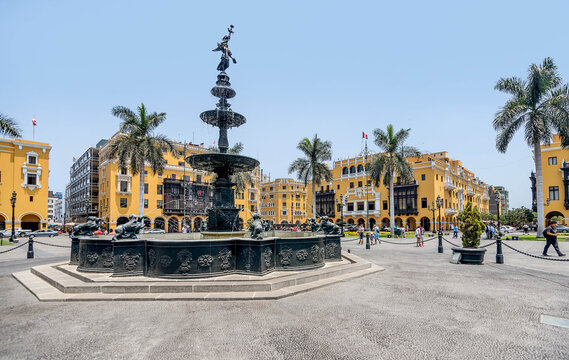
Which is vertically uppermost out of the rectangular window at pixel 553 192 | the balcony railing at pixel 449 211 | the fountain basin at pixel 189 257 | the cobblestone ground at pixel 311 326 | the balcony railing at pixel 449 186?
the balcony railing at pixel 449 186

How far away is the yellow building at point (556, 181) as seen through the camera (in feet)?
156

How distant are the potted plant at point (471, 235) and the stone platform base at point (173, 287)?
22.2 ft

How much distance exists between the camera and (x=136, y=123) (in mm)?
30984

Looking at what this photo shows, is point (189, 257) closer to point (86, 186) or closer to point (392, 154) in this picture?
point (392, 154)

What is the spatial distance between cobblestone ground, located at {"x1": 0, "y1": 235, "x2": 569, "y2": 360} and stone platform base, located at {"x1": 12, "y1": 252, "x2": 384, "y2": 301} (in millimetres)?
276

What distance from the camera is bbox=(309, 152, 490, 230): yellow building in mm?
57406

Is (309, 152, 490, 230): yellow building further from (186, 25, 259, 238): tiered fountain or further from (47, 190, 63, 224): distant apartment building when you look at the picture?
(47, 190, 63, 224): distant apartment building

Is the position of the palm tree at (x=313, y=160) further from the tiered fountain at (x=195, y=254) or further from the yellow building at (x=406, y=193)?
the tiered fountain at (x=195, y=254)

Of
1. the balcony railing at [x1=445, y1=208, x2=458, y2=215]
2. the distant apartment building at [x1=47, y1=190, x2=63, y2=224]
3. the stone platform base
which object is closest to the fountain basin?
the stone platform base

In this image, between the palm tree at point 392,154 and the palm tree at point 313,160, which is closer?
the palm tree at point 392,154

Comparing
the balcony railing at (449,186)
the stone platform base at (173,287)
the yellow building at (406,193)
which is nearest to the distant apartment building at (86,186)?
the yellow building at (406,193)

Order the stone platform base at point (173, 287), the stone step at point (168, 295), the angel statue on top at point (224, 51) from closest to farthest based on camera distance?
1. the stone step at point (168, 295)
2. the stone platform base at point (173, 287)
3. the angel statue on top at point (224, 51)

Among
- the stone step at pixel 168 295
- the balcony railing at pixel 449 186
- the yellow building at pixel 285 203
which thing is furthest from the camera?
the yellow building at pixel 285 203

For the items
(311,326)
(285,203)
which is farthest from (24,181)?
(311,326)
